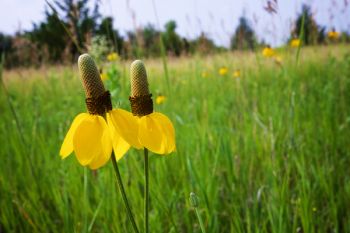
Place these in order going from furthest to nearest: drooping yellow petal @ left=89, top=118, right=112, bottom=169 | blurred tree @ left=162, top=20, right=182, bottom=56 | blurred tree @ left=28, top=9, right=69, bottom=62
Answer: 1. blurred tree @ left=162, top=20, right=182, bottom=56
2. blurred tree @ left=28, top=9, right=69, bottom=62
3. drooping yellow petal @ left=89, top=118, right=112, bottom=169

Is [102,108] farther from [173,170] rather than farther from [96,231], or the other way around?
[173,170]

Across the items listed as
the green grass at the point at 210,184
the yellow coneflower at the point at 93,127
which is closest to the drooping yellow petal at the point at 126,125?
the yellow coneflower at the point at 93,127

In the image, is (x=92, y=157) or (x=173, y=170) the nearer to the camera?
(x=92, y=157)

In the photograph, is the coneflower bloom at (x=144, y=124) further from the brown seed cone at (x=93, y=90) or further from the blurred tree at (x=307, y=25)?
the blurred tree at (x=307, y=25)

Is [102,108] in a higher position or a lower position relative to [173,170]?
higher

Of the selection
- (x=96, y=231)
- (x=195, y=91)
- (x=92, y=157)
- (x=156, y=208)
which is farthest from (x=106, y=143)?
(x=195, y=91)

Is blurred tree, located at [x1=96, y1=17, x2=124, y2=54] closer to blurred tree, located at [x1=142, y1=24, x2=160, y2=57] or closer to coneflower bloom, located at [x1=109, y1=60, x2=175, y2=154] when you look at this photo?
coneflower bloom, located at [x1=109, y1=60, x2=175, y2=154]

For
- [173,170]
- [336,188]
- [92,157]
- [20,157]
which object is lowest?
[336,188]

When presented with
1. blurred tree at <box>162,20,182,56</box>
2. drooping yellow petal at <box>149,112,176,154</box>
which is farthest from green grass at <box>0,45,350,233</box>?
blurred tree at <box>162,20,182,56</box>
